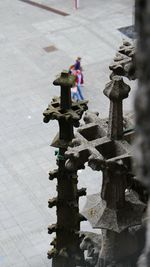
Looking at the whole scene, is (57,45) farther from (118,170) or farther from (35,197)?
(118,170)

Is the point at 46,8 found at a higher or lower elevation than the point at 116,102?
lower

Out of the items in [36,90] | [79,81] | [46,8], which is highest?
[46,8]

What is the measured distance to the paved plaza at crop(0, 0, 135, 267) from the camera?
23.1 metres

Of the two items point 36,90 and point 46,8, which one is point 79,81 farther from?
point 46,8

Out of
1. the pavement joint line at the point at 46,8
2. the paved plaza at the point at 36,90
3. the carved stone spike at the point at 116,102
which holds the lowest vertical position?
the paved plaza at the point at 36,90

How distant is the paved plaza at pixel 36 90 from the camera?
2311cm

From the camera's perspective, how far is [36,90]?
1287 inches

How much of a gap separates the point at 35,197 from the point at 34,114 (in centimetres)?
662

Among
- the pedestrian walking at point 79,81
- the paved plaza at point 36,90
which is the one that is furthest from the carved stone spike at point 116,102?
the pedestrian walking at point 79,81

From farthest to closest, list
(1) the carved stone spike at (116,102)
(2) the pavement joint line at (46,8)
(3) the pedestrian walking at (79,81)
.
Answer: (2) the pavement joint line at (46,8), (3) the pedestrian walking at (79,81), (1) the carved stone spike at (116,102)

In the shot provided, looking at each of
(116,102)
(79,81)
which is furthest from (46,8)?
(116,102)

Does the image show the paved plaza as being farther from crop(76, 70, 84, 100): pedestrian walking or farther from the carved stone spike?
the carved stone spike

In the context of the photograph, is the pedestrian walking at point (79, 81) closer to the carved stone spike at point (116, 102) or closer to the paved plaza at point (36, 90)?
the paved plaza at point (36, 90)

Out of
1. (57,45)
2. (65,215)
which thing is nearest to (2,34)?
(57,45)
